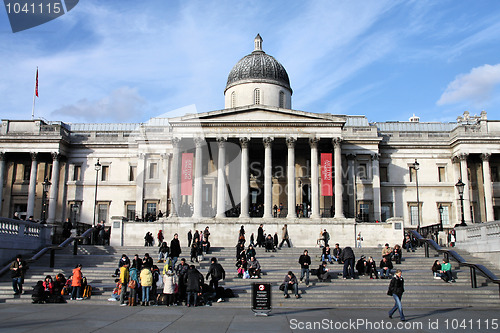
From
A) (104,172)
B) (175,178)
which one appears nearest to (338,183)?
(175,178)

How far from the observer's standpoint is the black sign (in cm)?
1505

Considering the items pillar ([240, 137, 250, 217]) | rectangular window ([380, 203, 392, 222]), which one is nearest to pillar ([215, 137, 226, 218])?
pillar ([240, 137, 250, 217])

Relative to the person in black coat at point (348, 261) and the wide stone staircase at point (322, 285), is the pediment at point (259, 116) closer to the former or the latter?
the wide stone staircase at point (322, 285)

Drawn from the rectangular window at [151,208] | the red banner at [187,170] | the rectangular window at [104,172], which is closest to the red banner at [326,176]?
the red banner at [187,170]

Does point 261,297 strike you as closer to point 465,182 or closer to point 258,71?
point 258,71

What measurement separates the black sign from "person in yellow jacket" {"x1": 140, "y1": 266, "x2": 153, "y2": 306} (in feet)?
15.6

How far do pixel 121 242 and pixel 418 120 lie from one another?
1573 inches

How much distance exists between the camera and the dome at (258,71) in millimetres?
45469

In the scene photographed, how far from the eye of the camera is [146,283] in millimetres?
17844

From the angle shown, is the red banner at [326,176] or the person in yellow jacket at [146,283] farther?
the red banner at [326,176]

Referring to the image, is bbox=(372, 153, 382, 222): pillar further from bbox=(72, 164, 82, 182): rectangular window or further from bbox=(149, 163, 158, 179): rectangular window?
bbox=(72, 164, 82, 182): rectangular window

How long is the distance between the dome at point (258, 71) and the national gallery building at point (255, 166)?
13cm

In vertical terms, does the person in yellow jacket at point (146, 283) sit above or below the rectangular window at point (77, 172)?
below

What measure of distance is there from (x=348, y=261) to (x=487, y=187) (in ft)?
90.5
